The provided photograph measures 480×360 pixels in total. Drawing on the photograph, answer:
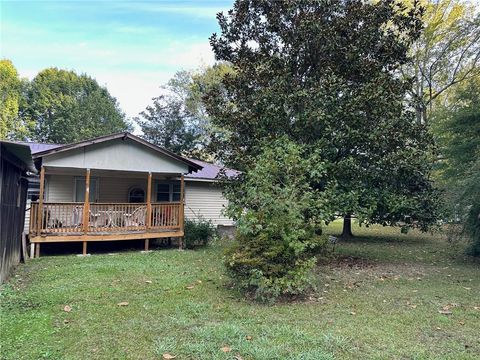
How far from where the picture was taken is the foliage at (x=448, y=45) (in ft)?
67.6

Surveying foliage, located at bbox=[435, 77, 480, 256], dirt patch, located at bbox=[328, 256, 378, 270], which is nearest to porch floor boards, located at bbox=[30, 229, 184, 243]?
dirt patch, located at bbox=[328, 256, 378, 270]

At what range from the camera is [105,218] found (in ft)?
37.7

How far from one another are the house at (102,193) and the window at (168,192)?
78cm

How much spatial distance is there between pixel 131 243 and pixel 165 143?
16.1 metres

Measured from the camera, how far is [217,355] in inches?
147

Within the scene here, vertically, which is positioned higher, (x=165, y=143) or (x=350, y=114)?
(x=165, y=143)

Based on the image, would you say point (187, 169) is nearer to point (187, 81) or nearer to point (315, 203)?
point (315, 203)

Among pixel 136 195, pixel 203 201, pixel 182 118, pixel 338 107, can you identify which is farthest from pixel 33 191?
pixel 182 118

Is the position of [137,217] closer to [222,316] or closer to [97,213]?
[97,213]

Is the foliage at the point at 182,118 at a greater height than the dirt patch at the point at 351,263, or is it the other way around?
the foliage at the point at 182,118

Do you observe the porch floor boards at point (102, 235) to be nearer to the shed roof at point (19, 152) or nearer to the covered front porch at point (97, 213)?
the covered front porch at point (97, 213)

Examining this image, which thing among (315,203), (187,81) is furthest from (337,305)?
(187,81)

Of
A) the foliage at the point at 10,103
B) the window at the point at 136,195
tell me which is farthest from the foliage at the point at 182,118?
the window at the point at 136,195

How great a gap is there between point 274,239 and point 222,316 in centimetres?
168
